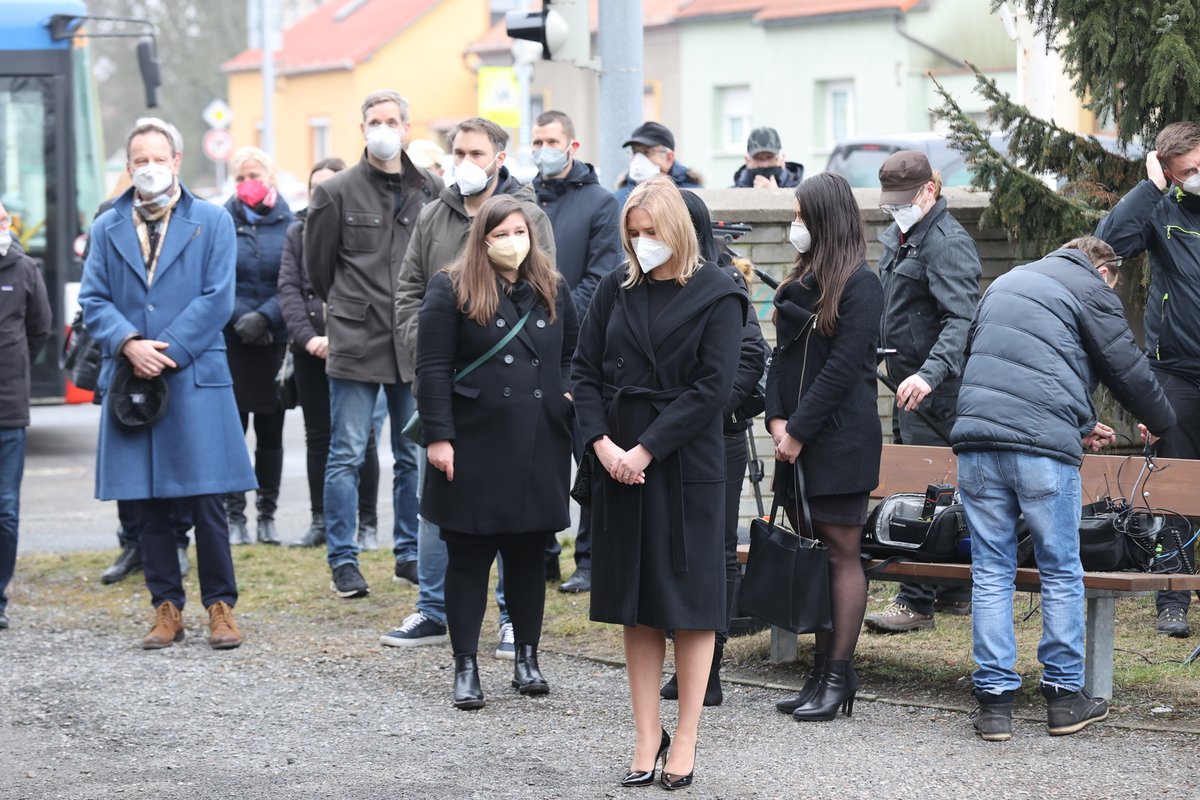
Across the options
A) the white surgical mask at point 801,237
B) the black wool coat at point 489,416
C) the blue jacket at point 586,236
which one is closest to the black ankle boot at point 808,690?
the black wool coat at point 489,416

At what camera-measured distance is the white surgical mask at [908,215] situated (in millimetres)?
7090

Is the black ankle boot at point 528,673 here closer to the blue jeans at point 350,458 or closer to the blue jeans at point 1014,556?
the blue jeans at point 1014,556

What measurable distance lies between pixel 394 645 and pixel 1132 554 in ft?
9.93

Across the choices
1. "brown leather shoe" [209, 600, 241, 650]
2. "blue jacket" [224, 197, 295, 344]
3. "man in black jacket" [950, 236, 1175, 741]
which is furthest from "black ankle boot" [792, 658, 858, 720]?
"blue jacket" [224, 197, 295, 344]

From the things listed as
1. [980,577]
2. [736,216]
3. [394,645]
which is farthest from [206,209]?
[980,577]

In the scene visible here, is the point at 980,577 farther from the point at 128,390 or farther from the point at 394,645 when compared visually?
the point at 128,390

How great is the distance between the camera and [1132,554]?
6.33 meters

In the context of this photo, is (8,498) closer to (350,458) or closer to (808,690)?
(350,458)

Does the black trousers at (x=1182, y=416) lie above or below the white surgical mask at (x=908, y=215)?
below

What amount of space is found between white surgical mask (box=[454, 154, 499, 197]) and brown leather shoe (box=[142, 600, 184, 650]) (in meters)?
2.17

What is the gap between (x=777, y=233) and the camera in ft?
29.1

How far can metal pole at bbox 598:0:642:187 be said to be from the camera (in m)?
9.82

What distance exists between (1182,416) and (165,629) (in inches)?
169

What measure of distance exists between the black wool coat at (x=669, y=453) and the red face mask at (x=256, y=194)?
183 inches
